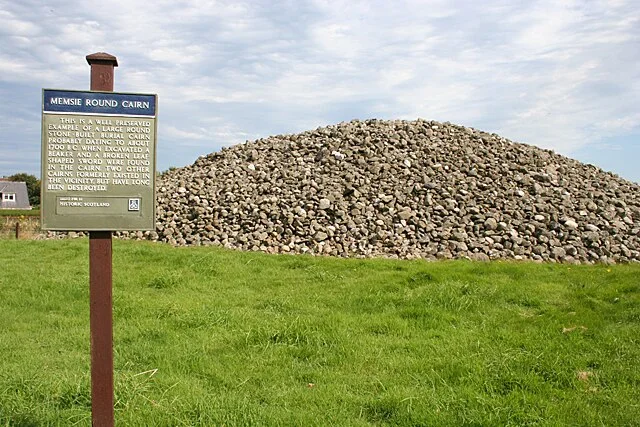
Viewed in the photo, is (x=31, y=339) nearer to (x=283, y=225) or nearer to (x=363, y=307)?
(x=363, y=307)

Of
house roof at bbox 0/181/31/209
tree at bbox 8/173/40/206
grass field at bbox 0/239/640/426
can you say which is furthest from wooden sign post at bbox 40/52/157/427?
tree at bbox 8/173/40/206

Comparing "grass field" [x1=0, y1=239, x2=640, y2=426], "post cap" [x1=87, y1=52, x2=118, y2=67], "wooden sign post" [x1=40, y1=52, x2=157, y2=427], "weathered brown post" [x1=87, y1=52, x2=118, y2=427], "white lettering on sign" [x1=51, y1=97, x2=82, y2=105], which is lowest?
"grass field" [x1=0, y1=239, x2=640, y2=426]

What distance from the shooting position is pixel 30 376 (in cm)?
566

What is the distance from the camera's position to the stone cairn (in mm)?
15031

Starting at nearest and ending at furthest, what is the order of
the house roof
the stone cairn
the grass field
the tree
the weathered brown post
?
the weathered brown post, the grass field, the stone cairn, the house roof, the tree

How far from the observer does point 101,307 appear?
4.50 meters

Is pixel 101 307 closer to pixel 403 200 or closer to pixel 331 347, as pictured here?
pixel 331 347

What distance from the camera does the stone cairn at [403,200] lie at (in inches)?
592

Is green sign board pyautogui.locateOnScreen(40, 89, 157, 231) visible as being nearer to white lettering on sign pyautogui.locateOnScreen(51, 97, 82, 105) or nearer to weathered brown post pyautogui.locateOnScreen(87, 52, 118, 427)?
white lettering on sign pyautogui.locateOnScreen(51, 97, 82, 105)

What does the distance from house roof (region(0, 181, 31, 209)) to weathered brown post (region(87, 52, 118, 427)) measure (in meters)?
62.5

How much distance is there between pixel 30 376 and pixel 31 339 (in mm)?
1697

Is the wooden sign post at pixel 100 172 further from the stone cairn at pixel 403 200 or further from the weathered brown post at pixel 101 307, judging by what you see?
the stone cairn at pixel 403 200

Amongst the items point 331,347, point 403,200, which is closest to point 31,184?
point 403,200

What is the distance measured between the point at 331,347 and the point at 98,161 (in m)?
3.35
